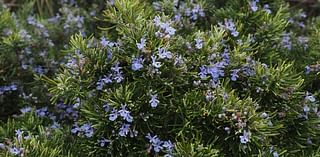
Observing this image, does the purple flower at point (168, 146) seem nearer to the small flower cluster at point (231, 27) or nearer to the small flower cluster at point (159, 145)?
the small flower cluster at point (159, 145)

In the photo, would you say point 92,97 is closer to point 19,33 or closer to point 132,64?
point 132,64

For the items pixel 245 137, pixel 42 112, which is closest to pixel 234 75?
pixel 245 137

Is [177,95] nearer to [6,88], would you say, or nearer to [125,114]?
[125,114]

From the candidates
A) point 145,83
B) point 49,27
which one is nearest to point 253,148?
point 145,83

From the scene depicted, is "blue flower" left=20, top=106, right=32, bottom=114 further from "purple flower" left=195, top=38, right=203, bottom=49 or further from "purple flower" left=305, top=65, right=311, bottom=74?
"purple flower" left=305, top=65, right=311, bottom=74

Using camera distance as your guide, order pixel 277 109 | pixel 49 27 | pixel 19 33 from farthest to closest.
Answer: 1. pixel 49 27
2. pixel 19 33
3. pixel 277 109

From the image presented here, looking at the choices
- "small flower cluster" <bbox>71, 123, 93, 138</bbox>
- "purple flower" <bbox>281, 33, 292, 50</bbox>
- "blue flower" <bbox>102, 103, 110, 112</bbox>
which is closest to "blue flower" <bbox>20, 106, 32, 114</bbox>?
"small flower cluster" <bbox>71, 123, 93, 138</bbox>

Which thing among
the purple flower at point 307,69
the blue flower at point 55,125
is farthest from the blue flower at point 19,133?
the purple flower at point 307,69

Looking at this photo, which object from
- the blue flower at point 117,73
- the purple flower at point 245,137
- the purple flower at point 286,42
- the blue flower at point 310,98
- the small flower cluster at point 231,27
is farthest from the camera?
the purple flower at point 286,42
